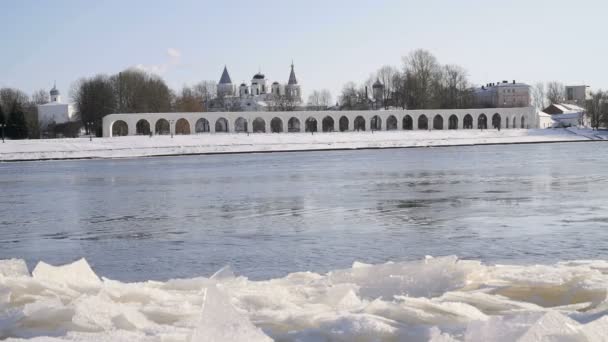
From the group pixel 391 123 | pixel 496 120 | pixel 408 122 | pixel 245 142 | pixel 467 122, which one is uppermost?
pixel 408 122

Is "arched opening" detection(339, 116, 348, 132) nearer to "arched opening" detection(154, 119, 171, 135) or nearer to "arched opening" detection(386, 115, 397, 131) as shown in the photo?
"arched opening" detection(386, 115, 397, 131)

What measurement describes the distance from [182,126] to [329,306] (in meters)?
95.2

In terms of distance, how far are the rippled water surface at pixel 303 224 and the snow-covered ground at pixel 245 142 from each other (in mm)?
40349

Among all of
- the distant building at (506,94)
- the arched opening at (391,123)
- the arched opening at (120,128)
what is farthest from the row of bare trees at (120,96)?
the distant building at (506,94)

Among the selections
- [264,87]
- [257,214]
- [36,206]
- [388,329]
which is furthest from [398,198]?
[264,87]

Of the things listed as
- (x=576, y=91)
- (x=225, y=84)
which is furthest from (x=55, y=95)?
(x=576, y=91)

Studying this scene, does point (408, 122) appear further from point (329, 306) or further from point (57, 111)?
point (329, 306)

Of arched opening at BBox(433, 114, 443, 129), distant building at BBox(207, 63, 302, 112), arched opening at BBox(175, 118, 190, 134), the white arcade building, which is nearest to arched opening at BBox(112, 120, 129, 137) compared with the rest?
the white arcade building

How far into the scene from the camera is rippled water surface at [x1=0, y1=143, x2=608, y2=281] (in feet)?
33.4

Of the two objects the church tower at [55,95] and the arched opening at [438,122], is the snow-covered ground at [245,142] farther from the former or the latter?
the church tower at [55,95]

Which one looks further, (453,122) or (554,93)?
(554,93)

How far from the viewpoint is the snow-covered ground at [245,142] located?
63.5m

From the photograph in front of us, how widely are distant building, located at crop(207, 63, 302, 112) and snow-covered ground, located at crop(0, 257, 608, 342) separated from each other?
136 meters

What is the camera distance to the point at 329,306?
21.3 feet
